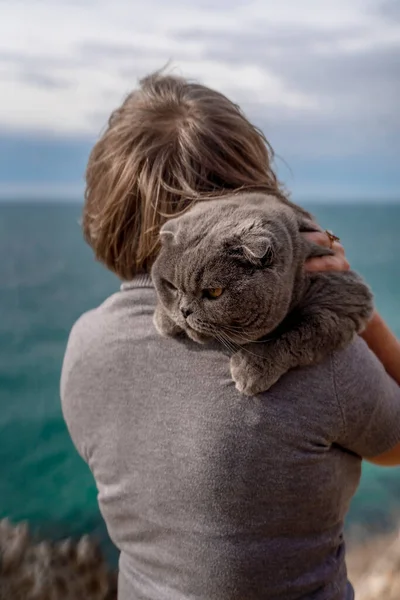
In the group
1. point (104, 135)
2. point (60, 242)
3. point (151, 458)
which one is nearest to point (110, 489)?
point (151, 458)

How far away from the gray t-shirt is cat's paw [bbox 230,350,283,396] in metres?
0.02

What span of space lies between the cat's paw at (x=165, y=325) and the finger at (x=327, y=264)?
0.27 meters

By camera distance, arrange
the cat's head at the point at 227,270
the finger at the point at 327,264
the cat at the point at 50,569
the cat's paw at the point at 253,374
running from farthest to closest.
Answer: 1. the cat at the point at 50,569
2. the finger at the point at 327,264
3. the cat's head at the point at 227,270
4. the cat's paw at the point at 253,374

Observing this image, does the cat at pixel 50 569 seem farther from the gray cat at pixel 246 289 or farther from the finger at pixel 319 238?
the finger at pixel 319 238

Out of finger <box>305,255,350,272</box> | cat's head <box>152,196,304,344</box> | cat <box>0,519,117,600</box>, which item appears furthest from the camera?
cat <box>0,519,117,600</box>

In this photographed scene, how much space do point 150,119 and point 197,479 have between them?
0.62 metres

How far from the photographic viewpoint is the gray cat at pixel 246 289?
0.88 metres

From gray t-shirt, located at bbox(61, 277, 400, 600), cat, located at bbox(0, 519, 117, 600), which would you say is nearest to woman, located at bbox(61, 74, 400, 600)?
gray t-shirt, located at bbox(61, 277, 400, 600)

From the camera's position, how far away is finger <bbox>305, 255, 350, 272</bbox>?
3.33 ft

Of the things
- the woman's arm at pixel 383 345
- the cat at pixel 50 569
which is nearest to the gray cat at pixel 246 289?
the woman's arm at pixel 383 345

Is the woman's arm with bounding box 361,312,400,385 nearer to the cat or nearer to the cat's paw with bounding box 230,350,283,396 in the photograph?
the cat's paw with bounding box 230,350,283,396

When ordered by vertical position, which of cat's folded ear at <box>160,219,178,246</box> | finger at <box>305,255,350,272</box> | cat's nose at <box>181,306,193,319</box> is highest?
cat's folded ear at <box>160,219,178,246</box>

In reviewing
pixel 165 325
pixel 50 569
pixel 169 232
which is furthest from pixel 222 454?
pixel 50 569

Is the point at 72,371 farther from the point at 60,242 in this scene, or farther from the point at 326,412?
the point at 60,242
